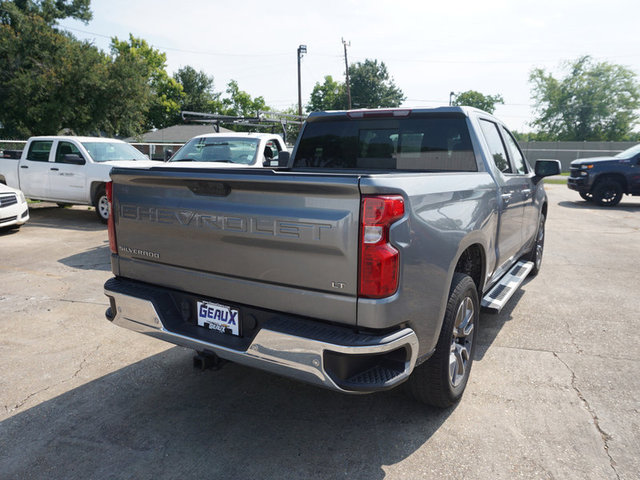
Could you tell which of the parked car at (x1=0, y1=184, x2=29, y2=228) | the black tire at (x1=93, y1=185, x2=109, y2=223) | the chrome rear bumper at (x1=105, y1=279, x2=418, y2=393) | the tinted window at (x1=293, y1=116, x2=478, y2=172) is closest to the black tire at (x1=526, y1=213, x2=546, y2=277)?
the tinted window at (x1=293, y1=116, x2=478, y2=172)

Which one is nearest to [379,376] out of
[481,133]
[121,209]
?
[121,209]

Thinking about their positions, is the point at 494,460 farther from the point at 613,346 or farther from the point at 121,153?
the point at 121,153

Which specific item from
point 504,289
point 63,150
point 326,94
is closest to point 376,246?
point 504,289

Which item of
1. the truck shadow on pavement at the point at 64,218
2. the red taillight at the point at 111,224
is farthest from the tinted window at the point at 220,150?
the red taillight at the point at 111,224

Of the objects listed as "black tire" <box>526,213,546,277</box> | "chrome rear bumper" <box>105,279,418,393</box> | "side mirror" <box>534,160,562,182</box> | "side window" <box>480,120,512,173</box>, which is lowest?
"black tire" <box>526,213,546,277</box>

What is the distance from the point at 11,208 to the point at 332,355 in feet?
30.0

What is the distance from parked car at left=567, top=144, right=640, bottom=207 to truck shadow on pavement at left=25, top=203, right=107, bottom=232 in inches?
542

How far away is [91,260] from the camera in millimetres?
7223

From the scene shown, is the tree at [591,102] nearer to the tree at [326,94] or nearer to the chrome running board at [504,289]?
the tree at [326,94]

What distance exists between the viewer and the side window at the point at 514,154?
4.78 meters

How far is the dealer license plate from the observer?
2.66m

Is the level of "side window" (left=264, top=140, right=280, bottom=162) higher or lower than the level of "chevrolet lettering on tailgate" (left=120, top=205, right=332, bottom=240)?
higher

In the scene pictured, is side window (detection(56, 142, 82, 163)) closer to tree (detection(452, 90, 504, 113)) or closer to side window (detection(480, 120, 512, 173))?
side window (detection(480, 120, 512, 173))

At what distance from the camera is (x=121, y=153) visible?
11.4 meters
